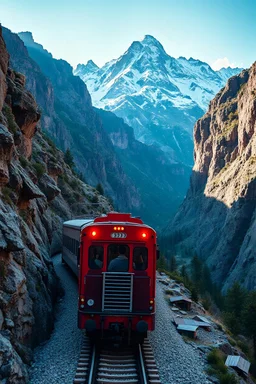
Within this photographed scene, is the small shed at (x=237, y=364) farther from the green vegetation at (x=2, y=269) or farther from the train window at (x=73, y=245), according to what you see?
the train window at (x=73, y=245)

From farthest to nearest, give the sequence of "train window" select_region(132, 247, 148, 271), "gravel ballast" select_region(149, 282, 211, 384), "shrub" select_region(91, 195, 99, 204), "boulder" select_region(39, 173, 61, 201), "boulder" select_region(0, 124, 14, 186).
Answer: "shrub" select_region(91, 195, 99, 204), "boulder" select_region(39, 173, 61, 201), "boulder" select_region(0, 124, 14, 186), "train window" select_region(132, 247, 148, 271), "gravel ballast" select_region(149, 282, 211, 384)

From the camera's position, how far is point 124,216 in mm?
13719

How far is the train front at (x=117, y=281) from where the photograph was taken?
11531 mm

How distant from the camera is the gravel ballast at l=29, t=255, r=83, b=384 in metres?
9.91

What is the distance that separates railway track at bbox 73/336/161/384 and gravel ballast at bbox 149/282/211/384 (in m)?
0.40

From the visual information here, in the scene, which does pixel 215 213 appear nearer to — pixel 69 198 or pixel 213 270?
pixel 213 270

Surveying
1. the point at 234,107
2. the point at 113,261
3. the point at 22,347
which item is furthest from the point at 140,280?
the point at 234,107

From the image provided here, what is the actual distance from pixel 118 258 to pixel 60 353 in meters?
3.40

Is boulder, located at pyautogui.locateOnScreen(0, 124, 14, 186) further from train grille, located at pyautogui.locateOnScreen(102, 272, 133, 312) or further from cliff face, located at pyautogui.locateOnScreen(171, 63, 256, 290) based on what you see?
cliff face, located at pyautogui.locateOnScreen(171, 63, 256, 290)

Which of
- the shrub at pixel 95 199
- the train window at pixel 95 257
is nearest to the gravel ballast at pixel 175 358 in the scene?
the train window at pixel 95 257

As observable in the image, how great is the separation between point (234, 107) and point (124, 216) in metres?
128

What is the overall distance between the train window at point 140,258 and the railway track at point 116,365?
2.50 meters

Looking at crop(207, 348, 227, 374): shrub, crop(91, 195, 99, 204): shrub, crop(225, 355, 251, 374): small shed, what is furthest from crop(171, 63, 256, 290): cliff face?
crop(207, 348, 227, 374): shrub

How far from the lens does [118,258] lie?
12.0 metres
